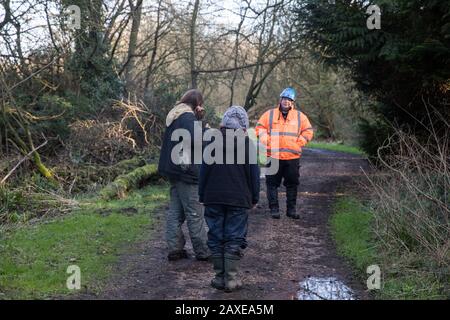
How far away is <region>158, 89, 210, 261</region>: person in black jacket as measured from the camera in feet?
22.3

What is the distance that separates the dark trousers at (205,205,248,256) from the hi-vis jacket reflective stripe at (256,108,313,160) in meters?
3.61

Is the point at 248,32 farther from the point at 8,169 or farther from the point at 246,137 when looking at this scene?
the point at 246,137

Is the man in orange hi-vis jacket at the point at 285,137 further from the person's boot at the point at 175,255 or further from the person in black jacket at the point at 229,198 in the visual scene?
the person in black jacket at the point at 229,198

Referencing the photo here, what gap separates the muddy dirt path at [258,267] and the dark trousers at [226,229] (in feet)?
1.48

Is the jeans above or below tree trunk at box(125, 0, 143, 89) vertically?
below

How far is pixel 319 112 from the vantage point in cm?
4109

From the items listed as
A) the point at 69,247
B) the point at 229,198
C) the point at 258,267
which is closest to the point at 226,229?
the point at 229,198

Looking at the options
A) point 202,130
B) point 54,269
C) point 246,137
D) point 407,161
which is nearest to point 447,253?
point 407,161

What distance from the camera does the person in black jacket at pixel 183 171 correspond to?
6797 millimetres

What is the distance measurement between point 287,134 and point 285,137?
0.06m

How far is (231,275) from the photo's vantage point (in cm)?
593

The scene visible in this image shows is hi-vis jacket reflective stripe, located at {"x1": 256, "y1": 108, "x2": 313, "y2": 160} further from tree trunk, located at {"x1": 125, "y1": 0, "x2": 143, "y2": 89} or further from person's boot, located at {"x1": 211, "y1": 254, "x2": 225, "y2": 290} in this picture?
tree trunk, located at {"x1": 125, "y1": 0, "x2": 143, "y2": 89}

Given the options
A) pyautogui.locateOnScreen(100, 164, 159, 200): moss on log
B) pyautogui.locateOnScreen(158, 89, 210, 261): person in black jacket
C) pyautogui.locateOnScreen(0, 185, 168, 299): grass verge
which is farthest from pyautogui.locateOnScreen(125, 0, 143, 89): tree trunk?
pyautogui.locateOnScreen(158, 89, 210, 261): person in black jacket

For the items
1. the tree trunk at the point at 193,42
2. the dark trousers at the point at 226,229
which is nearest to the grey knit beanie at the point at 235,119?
the dark trousers at the point at 226,229
